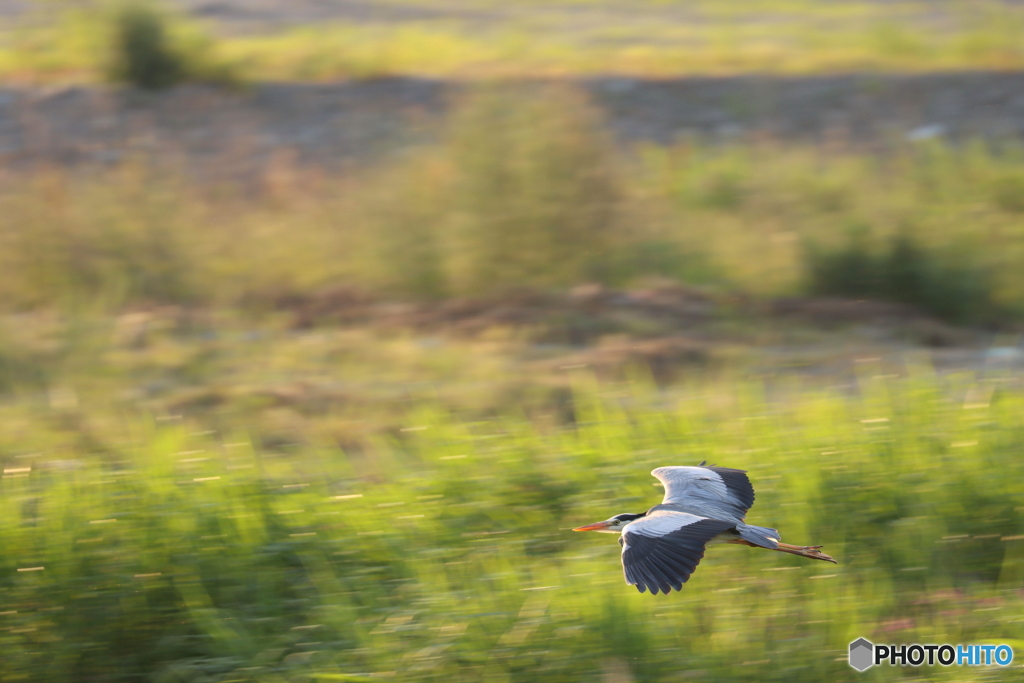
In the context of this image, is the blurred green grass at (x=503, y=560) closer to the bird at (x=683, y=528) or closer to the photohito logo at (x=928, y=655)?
the photohito logo at (x=928, y=655)

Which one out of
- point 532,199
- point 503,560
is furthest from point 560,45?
point 503,560

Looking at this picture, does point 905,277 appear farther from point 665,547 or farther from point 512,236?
point 665,547

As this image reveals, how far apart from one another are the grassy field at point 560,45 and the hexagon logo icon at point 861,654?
30.7ft

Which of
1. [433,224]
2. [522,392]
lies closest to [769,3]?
[433,224]

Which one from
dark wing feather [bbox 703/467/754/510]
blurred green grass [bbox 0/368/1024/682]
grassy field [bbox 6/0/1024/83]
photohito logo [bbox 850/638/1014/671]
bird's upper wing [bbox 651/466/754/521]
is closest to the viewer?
bird's upper wing [bbox 651/466/754/521]

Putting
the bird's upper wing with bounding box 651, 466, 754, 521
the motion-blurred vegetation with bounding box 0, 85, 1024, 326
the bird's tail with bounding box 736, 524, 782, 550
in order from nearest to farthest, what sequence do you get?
the bird's tail with bounding box 736, 524, 782, 550
the bird's upper wing with bounding box 651, 466, 754, 521
the motion-blurred vegetation with bounding box 0, 85, 1024, 326

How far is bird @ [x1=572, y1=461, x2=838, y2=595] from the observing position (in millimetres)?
1943

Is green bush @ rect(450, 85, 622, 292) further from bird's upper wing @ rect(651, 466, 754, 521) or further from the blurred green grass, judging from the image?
bird's upper wing @ rect(651, 466, 754, 521)

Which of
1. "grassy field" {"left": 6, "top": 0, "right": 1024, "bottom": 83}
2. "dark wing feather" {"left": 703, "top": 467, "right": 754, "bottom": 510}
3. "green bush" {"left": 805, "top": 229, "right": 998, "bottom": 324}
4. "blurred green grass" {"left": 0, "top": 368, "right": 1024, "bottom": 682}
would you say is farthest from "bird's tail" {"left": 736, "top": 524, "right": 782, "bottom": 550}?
"grassy field" {"left": 6, "top": 0, "right": 1024, "bottom": 83}

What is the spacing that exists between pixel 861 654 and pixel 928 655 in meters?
0.17

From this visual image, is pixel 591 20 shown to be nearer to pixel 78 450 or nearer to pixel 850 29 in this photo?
pixel 850 29

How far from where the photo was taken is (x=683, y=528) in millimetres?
2051

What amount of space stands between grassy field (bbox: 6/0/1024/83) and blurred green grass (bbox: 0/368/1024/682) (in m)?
8.52

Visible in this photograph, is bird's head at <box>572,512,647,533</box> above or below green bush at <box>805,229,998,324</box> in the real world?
above
